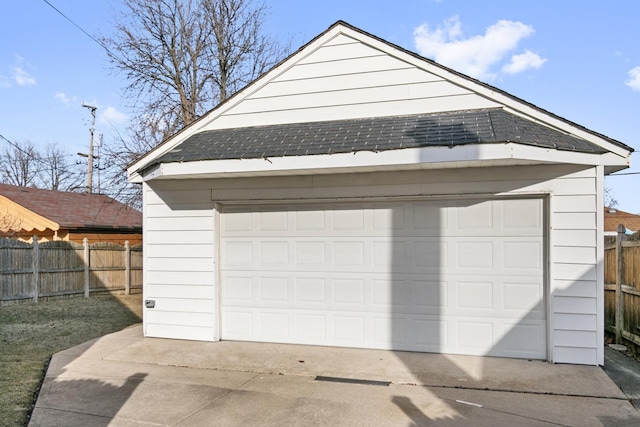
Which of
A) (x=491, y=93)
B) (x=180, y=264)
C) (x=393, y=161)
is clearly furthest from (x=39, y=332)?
(x=491, y=93)

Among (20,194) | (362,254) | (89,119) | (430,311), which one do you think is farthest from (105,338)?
(89,119)

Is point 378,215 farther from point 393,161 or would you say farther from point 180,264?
point 180,264

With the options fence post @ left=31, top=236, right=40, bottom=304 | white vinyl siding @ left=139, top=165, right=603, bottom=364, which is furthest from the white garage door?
fence post @ left=31, top=236, right=40, bottom=304

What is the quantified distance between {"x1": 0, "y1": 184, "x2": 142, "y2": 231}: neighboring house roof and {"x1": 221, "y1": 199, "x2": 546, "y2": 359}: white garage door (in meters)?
12.1

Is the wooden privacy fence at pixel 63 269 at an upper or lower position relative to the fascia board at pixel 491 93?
lower

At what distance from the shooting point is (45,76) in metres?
14.4

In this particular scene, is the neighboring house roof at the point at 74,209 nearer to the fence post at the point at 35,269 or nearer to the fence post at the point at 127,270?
the fence post at the point at 127,270

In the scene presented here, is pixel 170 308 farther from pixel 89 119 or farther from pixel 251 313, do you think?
pixel 89 119

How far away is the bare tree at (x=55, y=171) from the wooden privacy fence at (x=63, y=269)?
2544 cm

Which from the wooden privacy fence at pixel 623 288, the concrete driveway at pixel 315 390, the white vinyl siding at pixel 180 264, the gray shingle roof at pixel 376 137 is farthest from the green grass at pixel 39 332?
the wooden privacy fence at pixel 623 288

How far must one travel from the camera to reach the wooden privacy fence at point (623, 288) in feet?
22.2

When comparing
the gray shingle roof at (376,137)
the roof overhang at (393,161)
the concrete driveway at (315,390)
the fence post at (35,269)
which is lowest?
the concrete driveway at (315,390)

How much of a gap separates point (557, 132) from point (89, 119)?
28.5 m

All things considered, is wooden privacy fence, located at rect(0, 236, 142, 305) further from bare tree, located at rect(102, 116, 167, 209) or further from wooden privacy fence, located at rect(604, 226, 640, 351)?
wooden privacy fence, located at rect(604, 226, 640, 351)
